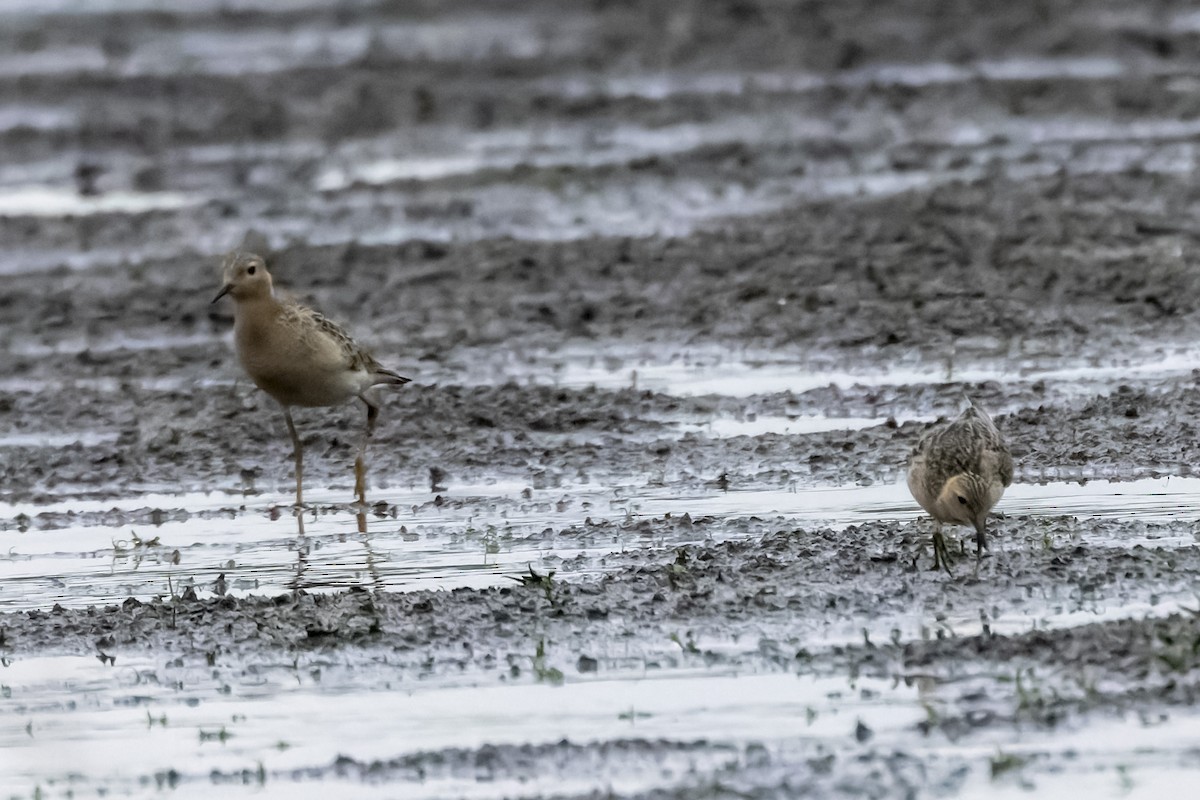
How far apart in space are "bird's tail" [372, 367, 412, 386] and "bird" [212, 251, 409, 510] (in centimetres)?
27

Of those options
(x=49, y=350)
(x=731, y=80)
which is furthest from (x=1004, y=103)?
(x=49, y=350)

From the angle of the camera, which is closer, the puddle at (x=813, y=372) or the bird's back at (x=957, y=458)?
the bird's back at (x=957, y=458)

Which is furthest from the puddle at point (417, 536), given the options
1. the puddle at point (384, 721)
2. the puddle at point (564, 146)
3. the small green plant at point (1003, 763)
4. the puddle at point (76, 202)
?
the puddle at point (564, 146)

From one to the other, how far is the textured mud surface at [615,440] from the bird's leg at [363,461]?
11cm

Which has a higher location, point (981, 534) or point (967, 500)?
point (967, 500)

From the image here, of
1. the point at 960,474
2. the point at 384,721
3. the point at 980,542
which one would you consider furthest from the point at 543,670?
the point at 960,474

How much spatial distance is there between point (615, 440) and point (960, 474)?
3.46 meters

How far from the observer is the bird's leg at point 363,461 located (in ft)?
38.2

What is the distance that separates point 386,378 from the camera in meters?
13.1

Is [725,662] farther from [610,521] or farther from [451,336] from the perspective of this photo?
[451,336]

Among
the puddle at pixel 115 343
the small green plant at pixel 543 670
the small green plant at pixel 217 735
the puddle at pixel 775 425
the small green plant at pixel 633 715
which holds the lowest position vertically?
the small green plant at pixel 217 735

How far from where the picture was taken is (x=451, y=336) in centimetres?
1561

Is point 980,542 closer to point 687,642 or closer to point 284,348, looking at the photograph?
point 687,642

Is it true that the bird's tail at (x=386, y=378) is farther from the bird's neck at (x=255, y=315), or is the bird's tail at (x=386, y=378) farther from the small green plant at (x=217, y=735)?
the small green plant at (x=217, y=735)
